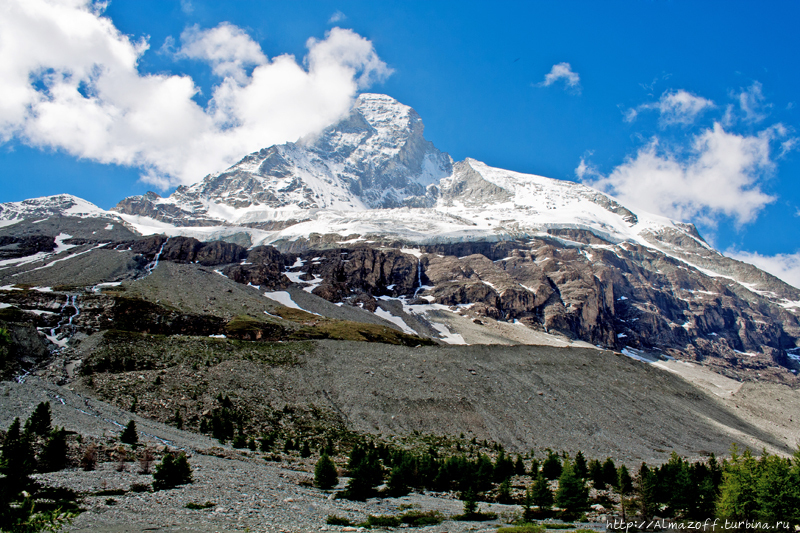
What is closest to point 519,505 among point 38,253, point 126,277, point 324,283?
point 126,277

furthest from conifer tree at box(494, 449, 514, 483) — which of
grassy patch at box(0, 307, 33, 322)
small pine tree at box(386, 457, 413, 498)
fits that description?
grassy patch at box(0, 307, 33, 322)

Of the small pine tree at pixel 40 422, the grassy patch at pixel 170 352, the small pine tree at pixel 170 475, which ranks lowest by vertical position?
the small pine tree at pixel 170 475

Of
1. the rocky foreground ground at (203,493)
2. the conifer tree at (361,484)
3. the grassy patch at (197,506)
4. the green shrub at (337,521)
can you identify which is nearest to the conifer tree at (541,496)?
the rocky foreground ground at (203,493)

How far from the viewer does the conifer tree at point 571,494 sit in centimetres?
3152

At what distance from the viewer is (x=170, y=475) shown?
2542 cm

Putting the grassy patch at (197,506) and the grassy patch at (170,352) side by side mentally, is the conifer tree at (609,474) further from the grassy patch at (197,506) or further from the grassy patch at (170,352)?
the grassy patch at (170,352)

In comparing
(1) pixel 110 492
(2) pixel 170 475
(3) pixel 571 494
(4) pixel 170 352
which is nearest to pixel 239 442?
(2) pixel 170 475

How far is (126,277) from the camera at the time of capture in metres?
147

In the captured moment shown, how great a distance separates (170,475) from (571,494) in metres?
25.9

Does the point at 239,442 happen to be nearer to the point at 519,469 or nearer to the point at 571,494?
the point at 519,469

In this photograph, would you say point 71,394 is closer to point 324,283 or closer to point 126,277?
point 126,277

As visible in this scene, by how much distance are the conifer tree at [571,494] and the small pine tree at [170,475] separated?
80.3 feet

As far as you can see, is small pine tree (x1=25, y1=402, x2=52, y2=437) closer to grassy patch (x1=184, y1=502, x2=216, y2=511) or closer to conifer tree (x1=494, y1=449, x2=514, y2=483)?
grassy patch (x1=184, y1=502, x2=216, y2=511)

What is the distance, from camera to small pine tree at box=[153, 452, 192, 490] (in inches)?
989
